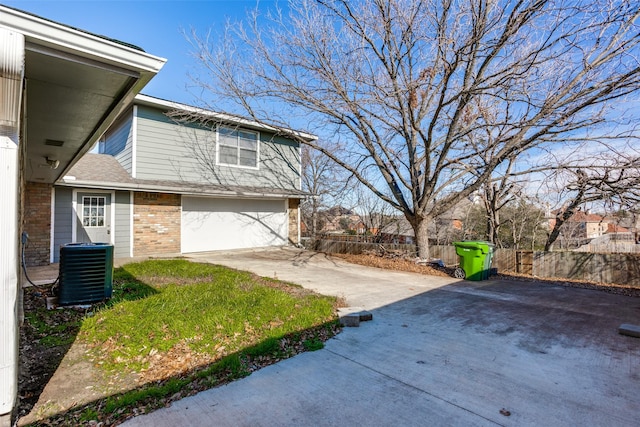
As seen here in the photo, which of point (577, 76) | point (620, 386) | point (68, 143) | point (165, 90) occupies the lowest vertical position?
point (620, 386)

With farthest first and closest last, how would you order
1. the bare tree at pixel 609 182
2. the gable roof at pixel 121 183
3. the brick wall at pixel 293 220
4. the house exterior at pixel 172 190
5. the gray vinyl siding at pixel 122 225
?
the brick wall at pixel 293 220 → the gray vinyl siding at pixel 122 225 → the house exterior at pixel 172 190 → the gable roof at pixel 121 183 → the bare tree at pixel 609 182

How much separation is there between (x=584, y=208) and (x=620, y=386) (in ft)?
25.4

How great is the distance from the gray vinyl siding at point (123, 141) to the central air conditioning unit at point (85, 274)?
22.2 ft

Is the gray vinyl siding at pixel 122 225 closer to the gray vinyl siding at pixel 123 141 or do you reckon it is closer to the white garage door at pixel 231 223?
the gray vinyl siding at pixel 123 141

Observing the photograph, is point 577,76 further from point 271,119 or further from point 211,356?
point 211,356

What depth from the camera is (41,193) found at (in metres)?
9.12

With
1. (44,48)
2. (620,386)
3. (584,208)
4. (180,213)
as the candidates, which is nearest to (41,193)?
(180,213)

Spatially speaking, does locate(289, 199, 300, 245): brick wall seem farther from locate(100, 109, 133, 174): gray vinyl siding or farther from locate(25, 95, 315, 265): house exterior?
locate(100, 109, 133, 174): gray vinyl siding

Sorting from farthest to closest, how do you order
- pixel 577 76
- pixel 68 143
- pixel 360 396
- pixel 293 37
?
1. pixel 293 37
2. pixel 577 76
3. pixel 68 143
4. pixel 360 396

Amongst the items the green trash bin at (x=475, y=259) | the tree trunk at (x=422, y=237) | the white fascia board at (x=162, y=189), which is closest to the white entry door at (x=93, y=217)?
the white fascia board at (x=162, y=189)

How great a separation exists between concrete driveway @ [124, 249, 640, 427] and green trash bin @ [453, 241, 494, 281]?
2537 mm

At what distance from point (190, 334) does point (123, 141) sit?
1029 centimetres

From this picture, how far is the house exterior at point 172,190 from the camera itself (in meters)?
9.55

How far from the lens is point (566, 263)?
366 inches
